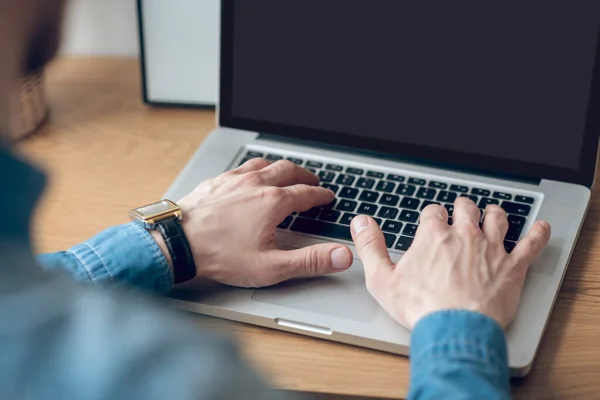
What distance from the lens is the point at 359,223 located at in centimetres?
90

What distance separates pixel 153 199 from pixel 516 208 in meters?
0.43

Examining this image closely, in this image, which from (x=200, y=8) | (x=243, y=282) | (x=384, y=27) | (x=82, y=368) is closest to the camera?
(x=82, y=368)

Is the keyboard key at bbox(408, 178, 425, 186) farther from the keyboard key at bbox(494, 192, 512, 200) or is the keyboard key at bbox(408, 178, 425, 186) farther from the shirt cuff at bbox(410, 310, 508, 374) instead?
the shirt cuff at bbox(410, 310, 508, 374)

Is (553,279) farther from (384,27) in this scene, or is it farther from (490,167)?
(384,27)

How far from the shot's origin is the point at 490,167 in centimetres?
101

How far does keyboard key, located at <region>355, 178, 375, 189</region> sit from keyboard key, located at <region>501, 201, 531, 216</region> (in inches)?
6.1

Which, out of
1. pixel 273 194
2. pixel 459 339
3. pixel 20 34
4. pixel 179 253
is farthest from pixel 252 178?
pixel 20 34

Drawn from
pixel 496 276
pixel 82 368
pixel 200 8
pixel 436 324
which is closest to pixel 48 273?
pixel 82 368

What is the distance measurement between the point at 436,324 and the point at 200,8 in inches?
26.0

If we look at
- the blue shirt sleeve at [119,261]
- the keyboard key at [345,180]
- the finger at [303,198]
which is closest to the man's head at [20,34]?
the blue shirt sleeve at [119,261]

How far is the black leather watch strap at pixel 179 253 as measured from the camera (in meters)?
0.85

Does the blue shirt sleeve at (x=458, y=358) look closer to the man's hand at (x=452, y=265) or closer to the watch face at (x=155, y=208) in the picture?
the man's hand at (x=452, y=265)

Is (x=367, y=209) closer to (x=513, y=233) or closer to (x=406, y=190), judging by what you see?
(x=406, y=190)

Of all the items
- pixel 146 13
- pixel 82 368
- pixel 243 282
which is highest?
pixel 82 368
